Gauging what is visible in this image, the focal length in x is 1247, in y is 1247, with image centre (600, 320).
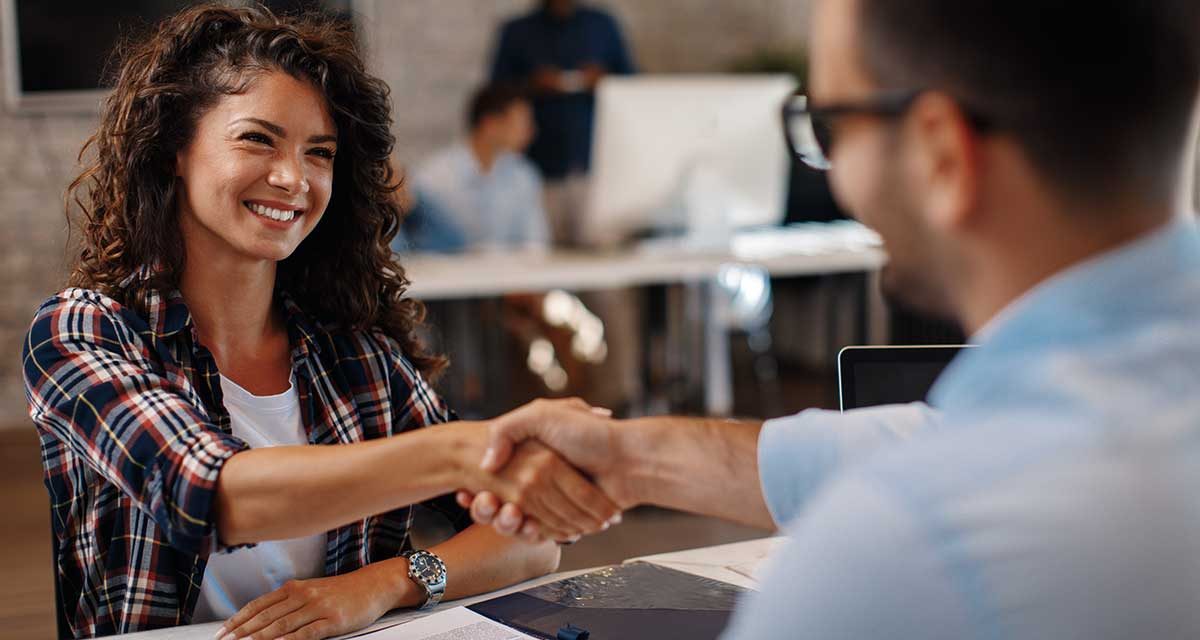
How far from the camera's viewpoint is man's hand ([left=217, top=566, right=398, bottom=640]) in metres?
1.29

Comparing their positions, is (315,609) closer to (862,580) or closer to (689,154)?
(862,580)

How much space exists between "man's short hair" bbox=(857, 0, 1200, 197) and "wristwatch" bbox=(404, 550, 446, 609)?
0.94m

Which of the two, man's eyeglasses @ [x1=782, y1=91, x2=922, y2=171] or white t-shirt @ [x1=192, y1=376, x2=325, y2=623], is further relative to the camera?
white t-shirt @ [x1=192, y1=376, x2=325, y2=623]

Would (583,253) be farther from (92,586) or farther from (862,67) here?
(862,67)

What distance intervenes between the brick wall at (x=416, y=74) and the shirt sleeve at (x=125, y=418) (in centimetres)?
387

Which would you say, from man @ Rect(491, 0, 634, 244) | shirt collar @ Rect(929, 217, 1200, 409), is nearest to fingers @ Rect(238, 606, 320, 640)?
shirt collar @ Rect(929, 217, 1200, 409)

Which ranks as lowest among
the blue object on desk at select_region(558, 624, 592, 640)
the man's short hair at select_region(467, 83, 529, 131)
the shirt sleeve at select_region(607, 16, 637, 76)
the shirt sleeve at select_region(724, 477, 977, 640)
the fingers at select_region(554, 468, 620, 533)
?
the blue object on desk at select_region(558, 624, 592, 640)

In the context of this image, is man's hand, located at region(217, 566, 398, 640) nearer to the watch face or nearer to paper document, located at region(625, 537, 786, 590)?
the watch face

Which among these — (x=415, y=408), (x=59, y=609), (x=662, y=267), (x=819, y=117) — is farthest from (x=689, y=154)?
(x=819, y=117)

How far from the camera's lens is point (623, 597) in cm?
135

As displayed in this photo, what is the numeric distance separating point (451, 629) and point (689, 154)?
320 centimetres

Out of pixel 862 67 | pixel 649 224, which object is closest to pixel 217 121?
pixel 862 67

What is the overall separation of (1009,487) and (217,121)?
3.98 feet

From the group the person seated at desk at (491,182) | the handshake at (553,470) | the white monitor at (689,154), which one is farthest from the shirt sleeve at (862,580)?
the person seated at desk at (491,182)
